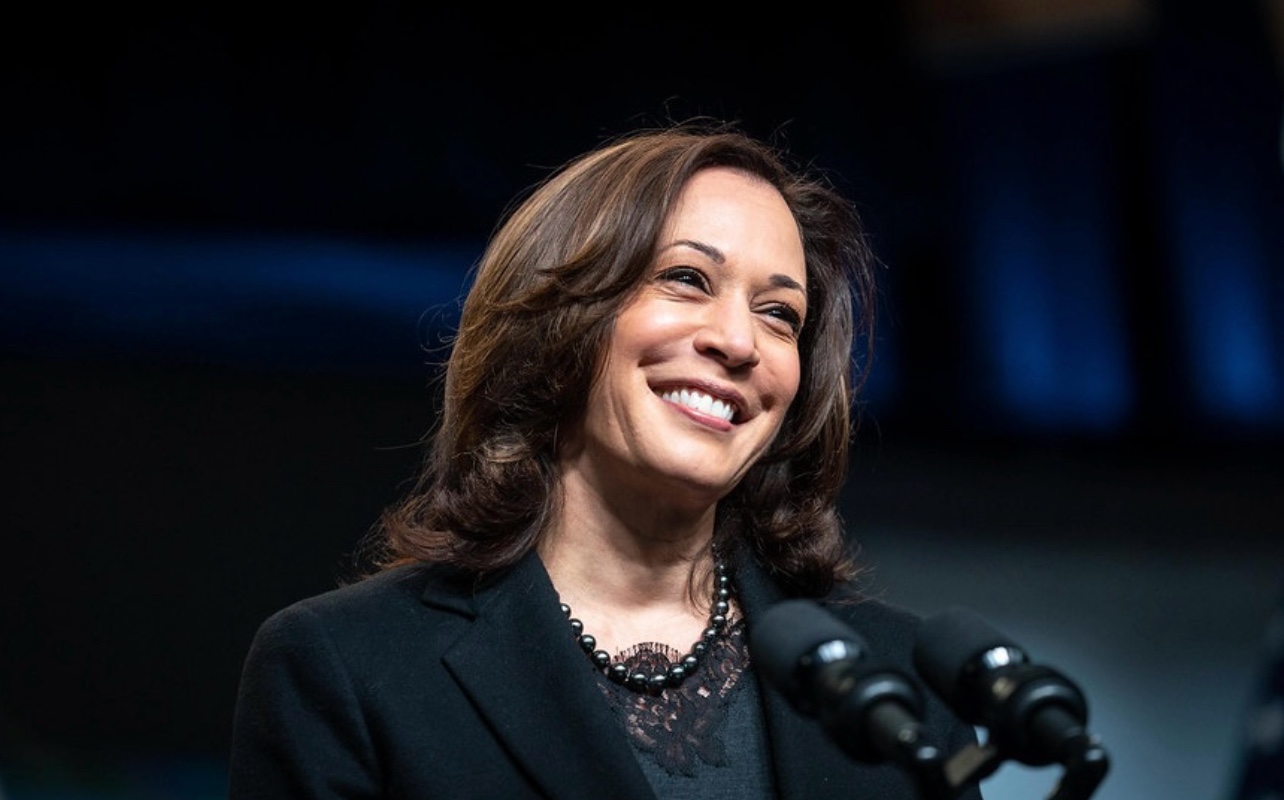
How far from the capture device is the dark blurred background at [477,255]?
3607 mm

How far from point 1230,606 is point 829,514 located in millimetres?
2264

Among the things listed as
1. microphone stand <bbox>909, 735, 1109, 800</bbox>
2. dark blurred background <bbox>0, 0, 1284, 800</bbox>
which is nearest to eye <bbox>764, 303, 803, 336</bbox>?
microphone stand <bbox>909, 735, 1109, 800</bbox>

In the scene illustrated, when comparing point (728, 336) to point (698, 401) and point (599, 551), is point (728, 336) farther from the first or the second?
point (599, 551)

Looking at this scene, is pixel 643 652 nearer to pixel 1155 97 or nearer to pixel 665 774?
pixel 665 774

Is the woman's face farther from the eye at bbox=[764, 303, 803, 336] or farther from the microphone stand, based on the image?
the microphone stand

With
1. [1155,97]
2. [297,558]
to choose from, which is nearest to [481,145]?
[297,558]

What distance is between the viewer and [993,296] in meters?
4.57

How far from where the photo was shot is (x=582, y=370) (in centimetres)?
205

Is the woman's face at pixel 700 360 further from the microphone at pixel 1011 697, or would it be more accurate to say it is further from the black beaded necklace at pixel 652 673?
the microphone at pixel 1011 697

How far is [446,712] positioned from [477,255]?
2273 millimetres

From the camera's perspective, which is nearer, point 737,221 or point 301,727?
point 301,727

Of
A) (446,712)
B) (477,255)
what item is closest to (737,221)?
(446,712)

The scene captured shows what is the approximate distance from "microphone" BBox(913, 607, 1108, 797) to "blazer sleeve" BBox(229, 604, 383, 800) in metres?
0.68

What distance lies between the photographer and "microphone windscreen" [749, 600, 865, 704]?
4.49ft
